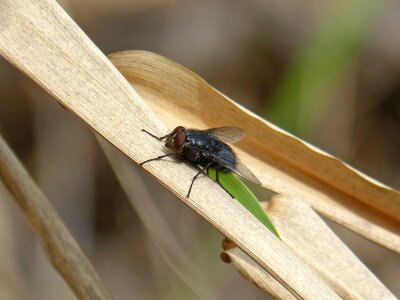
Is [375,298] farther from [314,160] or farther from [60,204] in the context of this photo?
[60,204]

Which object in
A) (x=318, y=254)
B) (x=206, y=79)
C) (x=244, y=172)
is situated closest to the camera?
(x=318, y=254)

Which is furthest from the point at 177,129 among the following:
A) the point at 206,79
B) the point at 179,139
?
the point at 206,79

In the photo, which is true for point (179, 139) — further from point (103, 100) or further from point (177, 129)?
point (103, 100)

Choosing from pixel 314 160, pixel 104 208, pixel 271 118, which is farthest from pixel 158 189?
pixel 314 160

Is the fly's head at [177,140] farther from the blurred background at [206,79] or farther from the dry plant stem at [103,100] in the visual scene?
the blurred background at [206,79]

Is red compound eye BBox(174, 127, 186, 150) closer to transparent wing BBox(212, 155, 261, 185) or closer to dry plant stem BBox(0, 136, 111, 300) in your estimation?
transparent wing BBox(212, 155, 261, 185)

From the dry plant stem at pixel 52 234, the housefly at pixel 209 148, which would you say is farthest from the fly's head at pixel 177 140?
the dry plant stem at pixel 52 234

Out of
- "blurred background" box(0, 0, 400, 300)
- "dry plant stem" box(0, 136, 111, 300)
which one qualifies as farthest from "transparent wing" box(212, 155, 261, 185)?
"blurred background" box(0, 0, 400, 300)
